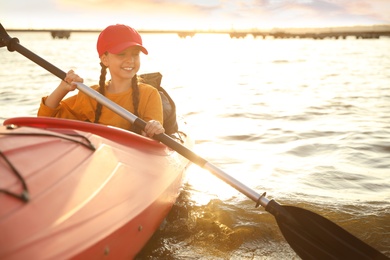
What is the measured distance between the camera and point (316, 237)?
286cm

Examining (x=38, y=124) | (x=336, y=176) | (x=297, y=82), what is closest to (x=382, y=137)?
(x=336, y=176)

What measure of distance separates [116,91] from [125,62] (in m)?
0.32

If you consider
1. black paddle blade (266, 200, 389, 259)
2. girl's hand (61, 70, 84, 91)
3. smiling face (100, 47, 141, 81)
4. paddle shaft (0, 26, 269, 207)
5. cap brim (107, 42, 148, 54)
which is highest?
cap brim (107, 42, 148, 54)

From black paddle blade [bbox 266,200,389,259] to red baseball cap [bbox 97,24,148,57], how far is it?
5.67 ft

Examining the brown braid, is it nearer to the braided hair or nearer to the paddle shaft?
the braided hair

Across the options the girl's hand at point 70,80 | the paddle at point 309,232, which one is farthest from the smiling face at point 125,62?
the paddle at point 309,232

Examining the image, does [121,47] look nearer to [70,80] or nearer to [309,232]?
[70,80]

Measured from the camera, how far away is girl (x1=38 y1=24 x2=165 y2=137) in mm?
3383

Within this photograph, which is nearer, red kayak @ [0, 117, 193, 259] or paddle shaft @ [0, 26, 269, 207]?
red kayak @ [0, 117, 193, 259]

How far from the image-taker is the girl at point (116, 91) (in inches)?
133

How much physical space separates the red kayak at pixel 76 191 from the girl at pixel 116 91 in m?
0.59

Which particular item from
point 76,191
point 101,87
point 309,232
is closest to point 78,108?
point 101,87

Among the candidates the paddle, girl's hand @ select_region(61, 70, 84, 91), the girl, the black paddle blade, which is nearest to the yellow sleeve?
the girl

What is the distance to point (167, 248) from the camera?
3.17 m
